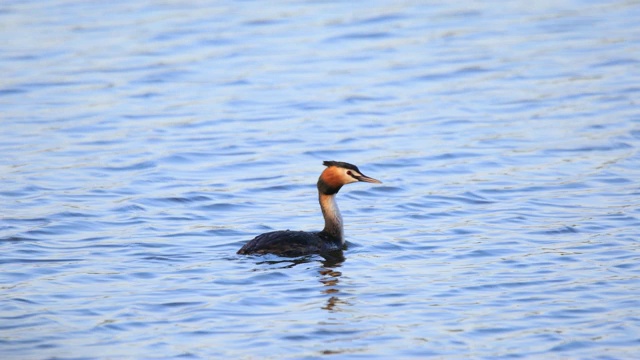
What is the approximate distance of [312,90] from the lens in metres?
20.0

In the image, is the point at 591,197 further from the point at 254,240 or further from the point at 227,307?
the point at 227,307

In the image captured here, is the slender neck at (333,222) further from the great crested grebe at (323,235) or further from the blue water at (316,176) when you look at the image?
the blue water at (316,176)

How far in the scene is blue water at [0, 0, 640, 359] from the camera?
9695 millimetres

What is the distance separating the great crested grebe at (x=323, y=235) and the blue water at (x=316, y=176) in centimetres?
18

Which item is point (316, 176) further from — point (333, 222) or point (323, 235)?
point (323, 235)

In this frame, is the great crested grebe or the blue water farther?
the great crested grebe

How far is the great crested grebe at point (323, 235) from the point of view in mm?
11641

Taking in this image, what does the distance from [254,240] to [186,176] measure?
3.85m

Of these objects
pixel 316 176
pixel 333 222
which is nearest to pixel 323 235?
pixel 333 222

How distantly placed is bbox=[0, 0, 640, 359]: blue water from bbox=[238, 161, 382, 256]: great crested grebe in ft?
0.60

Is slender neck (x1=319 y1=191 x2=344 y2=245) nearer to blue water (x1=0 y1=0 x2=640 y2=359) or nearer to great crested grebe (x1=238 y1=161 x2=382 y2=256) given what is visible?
great crested grebe (x1=238 y1=161 x2=382 y2=256)

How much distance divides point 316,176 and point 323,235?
3193 mm

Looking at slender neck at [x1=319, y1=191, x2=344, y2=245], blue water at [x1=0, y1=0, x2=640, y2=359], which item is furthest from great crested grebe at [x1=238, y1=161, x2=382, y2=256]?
blue water at [x1=0, y1=0, x2=640, y2=359]

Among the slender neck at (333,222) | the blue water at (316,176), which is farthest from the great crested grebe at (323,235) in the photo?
the blue water at (316,176)
